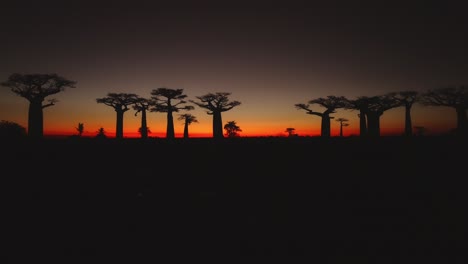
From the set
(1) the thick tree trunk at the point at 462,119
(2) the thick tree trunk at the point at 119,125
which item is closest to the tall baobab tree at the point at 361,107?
(1) the thick tree trunk at the point at 462,119

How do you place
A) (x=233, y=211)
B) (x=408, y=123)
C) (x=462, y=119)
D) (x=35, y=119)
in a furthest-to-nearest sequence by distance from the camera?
(x=408, y=123) < (x=462, y=119) < (x=35, y=119) < (x=233, y=211)

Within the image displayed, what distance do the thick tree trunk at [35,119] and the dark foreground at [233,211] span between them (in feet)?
53.9

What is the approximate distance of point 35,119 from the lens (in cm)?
2716

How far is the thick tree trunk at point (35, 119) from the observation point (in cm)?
2684

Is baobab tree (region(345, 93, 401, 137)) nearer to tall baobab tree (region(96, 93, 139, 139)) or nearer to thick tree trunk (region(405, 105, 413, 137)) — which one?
thick tree trunk (region(405, 105, 413, 137))

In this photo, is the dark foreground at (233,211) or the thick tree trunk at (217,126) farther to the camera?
the thick tree trunk at (217,126)

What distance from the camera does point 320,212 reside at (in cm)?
714

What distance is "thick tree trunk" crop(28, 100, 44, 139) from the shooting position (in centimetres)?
2684

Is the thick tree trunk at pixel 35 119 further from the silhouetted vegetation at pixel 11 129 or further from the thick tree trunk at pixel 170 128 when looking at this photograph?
the thick tree trunk at pixel 170 128

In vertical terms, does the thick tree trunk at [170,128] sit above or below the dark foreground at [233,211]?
above

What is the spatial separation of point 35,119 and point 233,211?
27.0 metres

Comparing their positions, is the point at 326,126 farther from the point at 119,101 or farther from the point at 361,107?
the point at 119,101

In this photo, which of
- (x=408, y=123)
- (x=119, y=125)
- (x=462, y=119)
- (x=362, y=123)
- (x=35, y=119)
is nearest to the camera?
(x=35, y=119)

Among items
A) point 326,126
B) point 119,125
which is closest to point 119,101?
point 119,125
